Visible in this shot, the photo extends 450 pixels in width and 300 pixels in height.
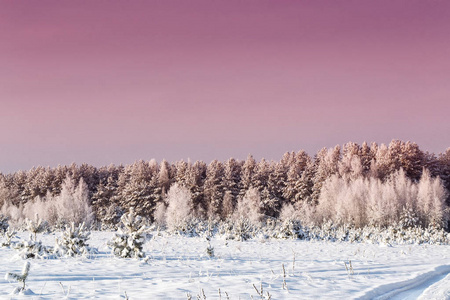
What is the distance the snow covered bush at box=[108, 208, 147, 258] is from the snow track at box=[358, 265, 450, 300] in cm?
696

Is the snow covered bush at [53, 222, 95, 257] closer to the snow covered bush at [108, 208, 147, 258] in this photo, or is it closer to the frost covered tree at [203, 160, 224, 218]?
the snow covered bush at [108, 208, 147, 258]

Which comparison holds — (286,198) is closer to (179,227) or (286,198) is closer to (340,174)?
(340,174)

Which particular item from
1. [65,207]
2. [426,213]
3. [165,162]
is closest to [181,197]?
[65,207]

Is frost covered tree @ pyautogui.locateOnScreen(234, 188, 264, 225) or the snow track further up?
frost covered tree @ pyautogui.locateOnScreen(234, 188, 264, 225)

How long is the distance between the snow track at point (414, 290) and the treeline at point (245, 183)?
1573 inches

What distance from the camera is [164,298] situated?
664 centimetres

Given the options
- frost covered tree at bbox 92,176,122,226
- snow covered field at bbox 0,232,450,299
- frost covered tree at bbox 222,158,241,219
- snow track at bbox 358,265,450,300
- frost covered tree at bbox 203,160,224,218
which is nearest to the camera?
snow covered field at bbox 0,232,450,299

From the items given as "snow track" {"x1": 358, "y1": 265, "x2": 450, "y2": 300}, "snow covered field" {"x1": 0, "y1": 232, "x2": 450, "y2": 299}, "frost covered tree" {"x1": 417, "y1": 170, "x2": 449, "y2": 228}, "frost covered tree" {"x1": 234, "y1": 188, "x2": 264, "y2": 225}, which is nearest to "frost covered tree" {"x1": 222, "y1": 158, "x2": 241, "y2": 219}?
"frost covered tree" {"x1": 234, "y1": 188, "x2": 264, "y2": 225}

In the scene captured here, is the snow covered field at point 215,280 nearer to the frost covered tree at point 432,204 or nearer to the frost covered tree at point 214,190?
the frost covered tree at point 432,204

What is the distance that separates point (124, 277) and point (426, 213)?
4717cm

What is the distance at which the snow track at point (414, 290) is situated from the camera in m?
7.39

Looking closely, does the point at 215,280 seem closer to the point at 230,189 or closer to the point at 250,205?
the point at 250,205

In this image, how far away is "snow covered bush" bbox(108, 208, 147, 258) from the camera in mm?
11602

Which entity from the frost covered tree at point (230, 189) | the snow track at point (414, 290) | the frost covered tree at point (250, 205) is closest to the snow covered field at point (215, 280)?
the snow track at point (414, 290)
